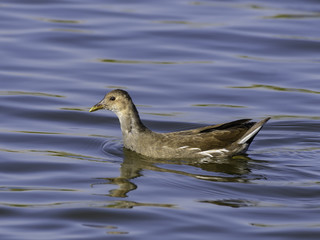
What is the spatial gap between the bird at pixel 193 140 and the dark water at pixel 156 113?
0.23 meters

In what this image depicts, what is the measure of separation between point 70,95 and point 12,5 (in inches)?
279

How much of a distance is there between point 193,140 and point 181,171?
3.22 ft

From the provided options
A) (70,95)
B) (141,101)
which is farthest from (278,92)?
(70,95)

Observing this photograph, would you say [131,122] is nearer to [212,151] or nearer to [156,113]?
[212,151]

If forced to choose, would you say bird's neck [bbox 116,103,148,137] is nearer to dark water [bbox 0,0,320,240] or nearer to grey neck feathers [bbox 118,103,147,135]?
grey neck feathers [bbox 118,103,147,135]

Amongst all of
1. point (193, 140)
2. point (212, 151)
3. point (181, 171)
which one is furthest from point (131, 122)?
point (181, 171)

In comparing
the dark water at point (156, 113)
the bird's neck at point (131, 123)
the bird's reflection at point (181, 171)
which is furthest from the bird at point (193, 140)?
the dark water at point (156, 113)

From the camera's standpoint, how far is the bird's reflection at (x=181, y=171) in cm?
1212

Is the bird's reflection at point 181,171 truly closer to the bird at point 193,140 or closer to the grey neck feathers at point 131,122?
the bird at point 193,140

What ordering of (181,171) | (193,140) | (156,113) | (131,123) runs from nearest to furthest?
(181,171) → (193,140) → (131,123) → (156,113)

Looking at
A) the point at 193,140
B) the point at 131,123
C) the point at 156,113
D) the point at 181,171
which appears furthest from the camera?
the point at 156,113

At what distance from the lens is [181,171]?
41.5 ft

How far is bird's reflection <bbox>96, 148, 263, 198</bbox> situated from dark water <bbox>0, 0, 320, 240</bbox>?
3 cm

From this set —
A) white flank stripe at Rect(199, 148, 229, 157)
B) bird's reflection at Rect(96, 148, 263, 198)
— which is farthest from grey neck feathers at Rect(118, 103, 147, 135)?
white flank stripe at Rect(199, 148, 229, 157)
